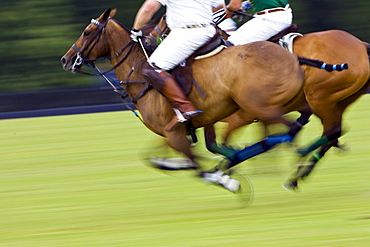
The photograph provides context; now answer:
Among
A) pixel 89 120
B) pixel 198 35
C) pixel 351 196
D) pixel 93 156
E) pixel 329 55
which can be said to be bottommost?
pixel 89 120

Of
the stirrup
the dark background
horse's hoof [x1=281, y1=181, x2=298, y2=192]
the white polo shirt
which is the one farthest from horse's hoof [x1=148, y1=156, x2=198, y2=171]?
the dark background

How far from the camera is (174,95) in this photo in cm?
560

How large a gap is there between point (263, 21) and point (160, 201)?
71.1 inches

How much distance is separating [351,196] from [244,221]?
107 centimetres

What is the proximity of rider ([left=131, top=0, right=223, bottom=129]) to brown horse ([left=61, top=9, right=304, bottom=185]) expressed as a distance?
0.47 feet

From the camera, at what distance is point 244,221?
17.7 feet

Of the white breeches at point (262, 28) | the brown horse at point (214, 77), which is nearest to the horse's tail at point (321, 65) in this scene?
the brown horse at point (214, 77)

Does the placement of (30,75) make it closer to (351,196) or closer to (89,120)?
(89,120)

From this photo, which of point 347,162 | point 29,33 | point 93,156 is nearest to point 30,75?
point 29,33

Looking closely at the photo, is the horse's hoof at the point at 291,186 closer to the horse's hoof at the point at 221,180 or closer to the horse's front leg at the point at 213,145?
the horse's front leg at the point at 213,145

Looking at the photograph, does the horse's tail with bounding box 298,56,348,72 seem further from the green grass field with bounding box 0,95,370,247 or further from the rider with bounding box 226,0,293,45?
the green grass field with bounding box 0,95,370,247

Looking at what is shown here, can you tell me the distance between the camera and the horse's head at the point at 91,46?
6102 mm

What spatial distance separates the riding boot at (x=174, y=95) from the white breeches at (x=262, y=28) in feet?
2.95

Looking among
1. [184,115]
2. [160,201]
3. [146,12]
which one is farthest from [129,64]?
[160,201]
